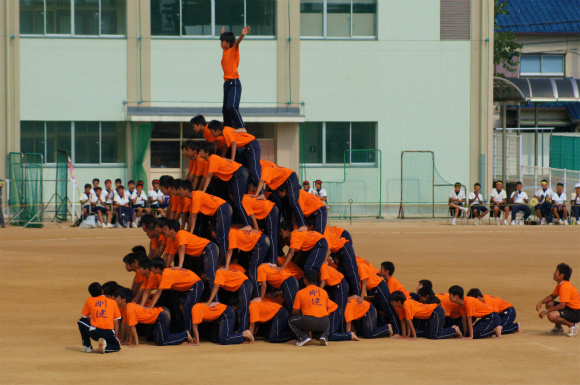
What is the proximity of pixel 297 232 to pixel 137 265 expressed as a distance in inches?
93.1

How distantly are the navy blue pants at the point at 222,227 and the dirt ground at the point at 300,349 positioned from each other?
4.40 ft

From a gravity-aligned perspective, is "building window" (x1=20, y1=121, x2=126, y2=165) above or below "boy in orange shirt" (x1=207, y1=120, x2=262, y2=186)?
above

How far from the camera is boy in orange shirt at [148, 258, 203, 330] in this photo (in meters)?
11.6

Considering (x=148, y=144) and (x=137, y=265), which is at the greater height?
(x=148, y=144)

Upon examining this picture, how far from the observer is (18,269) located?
18.6m

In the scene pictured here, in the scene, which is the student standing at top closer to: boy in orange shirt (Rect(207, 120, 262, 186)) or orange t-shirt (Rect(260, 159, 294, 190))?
boy in orange shirt (Rect(207, 120, 262, 186))

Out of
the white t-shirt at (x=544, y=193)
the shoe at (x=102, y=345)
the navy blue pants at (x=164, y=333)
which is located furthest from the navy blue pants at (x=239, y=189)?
the white t-shirt at (x=544, y=193)

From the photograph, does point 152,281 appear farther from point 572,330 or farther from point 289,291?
point 572,330

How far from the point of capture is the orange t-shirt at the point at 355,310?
12367mm

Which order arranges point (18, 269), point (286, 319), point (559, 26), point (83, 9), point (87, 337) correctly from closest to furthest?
point (87, 337) → point (286, 319) → point (18, 269) → point (83, 9) → point (559, 26)

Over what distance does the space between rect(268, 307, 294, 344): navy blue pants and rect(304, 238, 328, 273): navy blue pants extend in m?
0.73

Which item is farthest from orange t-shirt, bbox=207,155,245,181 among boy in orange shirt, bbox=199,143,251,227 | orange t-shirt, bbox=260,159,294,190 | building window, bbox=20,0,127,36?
building window, bbox=20,0,127,36

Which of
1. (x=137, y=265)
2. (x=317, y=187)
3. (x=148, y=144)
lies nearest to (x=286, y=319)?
(x=137, y=265)

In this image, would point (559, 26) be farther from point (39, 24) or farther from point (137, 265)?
point (137, 265)
